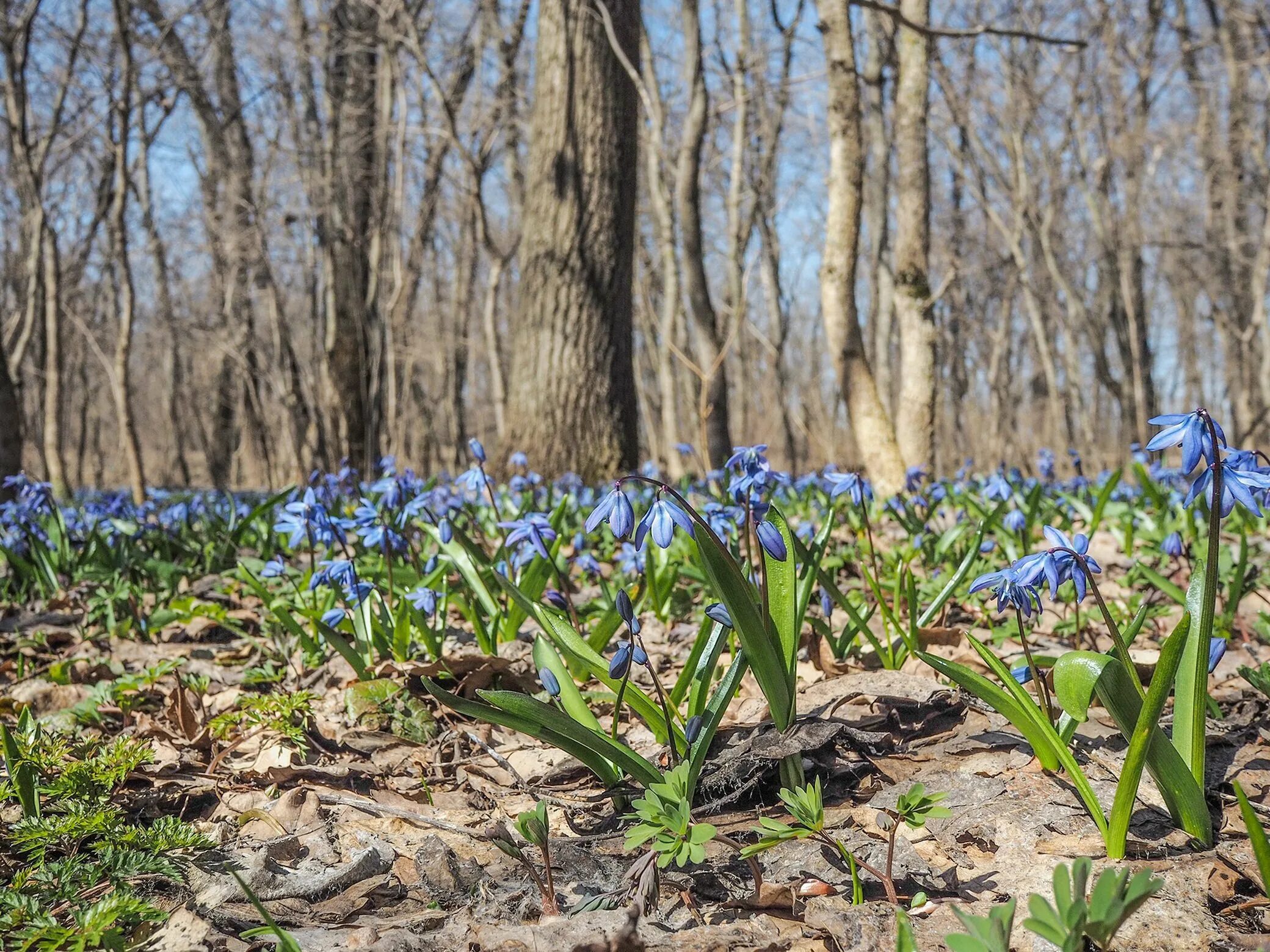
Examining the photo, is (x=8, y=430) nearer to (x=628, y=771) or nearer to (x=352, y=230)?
(x=628, y=771)

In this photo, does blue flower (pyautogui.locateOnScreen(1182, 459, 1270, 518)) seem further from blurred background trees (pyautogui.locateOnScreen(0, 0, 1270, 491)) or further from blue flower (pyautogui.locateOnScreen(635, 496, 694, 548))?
blurred background trees (pyautogui.locateOnScreen(0, 0, 1270, 491))

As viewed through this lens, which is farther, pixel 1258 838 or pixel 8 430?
pixel 8 430

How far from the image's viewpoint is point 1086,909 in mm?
1133

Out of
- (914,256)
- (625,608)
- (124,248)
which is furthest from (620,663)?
(124,248)

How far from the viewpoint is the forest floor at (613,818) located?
139 cm

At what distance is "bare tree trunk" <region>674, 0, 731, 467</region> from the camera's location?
7527mm

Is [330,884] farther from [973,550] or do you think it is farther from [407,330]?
[407,330]

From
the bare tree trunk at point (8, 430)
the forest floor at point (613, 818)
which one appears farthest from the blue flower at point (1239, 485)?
the bare tree trunk at point (8, 430)

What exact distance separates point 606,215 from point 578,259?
429 millimetres

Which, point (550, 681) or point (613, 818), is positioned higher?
point (550, 681)

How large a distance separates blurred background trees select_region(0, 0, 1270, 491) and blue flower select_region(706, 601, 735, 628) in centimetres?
419

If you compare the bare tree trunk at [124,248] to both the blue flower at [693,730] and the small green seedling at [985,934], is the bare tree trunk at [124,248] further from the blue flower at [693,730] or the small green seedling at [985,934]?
the small green seedling at [985,934]

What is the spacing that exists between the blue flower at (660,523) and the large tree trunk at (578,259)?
482cm

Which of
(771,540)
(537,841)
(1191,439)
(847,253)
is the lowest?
(537,841)
